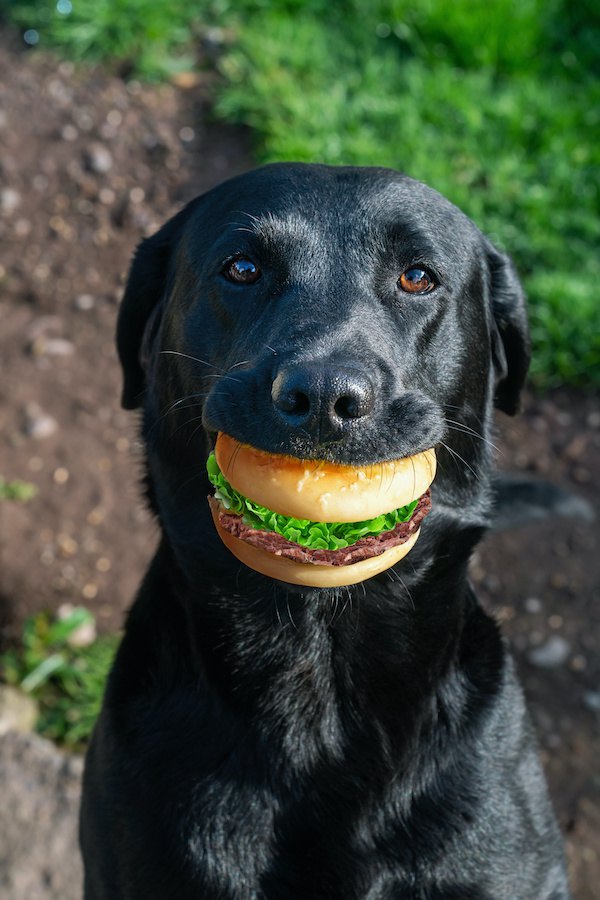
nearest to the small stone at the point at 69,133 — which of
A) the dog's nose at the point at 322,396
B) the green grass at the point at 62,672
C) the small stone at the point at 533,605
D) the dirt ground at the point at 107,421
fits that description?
the dirt ground at the point at 107,421

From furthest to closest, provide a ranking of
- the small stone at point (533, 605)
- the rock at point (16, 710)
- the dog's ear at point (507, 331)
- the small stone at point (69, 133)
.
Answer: the small stone at point (69, 133), the small stone at point (533, 605), the rock at point (16, 710), the dog's ear at point (507, 331)

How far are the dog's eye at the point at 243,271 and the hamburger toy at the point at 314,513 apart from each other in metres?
0.42

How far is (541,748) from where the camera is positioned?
3.40 meters

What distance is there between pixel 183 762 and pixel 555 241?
10.3ft

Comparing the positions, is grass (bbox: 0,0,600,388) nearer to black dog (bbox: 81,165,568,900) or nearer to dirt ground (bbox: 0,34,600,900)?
dirt ground (bbox: 0,34,600,900)

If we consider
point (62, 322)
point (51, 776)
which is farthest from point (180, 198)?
point (51, 776)

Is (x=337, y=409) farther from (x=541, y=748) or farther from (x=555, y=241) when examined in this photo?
(x=555, y=241)

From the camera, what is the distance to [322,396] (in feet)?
5.81

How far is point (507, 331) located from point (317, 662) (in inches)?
37.2

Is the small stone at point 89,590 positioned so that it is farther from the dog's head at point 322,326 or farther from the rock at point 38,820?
the dog's head at point 322,326

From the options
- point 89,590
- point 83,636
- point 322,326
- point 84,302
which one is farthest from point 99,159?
point 322,326

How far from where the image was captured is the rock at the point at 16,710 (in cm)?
343

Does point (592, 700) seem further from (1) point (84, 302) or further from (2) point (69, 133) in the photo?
(2) point (69, 133)

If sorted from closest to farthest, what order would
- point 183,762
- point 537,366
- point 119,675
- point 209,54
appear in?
point 183,762
point 119,675
point 537,366
point 209,54
